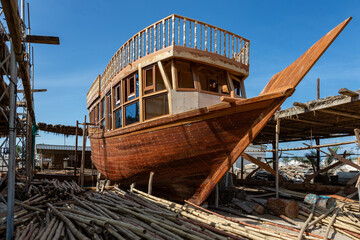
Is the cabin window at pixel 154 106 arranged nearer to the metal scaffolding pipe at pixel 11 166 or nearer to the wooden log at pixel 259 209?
the metal scaffolding pipe at pixel 11 166

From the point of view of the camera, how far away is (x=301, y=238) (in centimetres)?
476

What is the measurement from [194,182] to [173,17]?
431 centimetres

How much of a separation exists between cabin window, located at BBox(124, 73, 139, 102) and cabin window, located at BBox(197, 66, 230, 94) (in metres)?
1.95

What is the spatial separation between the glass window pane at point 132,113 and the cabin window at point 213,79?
7.30 feet

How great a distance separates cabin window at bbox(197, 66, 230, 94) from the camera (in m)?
7.79

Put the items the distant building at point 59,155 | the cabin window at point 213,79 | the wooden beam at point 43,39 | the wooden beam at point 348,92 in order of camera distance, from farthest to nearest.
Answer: the distant building at point 59,155
the cabin window at point 213,79
the wooden beam at point 348,92
the wooden beam at point 43,39

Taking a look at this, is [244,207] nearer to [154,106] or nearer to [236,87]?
[236,87]

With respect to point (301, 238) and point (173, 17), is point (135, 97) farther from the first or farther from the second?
point (301, 238)

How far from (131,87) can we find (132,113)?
3.16 feet

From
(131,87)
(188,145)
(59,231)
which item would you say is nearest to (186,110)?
(188,145)

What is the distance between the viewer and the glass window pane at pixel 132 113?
7527mm

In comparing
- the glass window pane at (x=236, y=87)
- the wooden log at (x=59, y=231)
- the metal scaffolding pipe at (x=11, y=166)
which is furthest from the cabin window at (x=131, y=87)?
the wooden log at (x=59, y=231)

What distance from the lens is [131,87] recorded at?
821cm

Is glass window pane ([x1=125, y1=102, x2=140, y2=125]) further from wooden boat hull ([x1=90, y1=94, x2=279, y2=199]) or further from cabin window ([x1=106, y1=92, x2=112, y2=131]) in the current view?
cabin window ([x1=106, y1=92, x2=112, y2=131])
